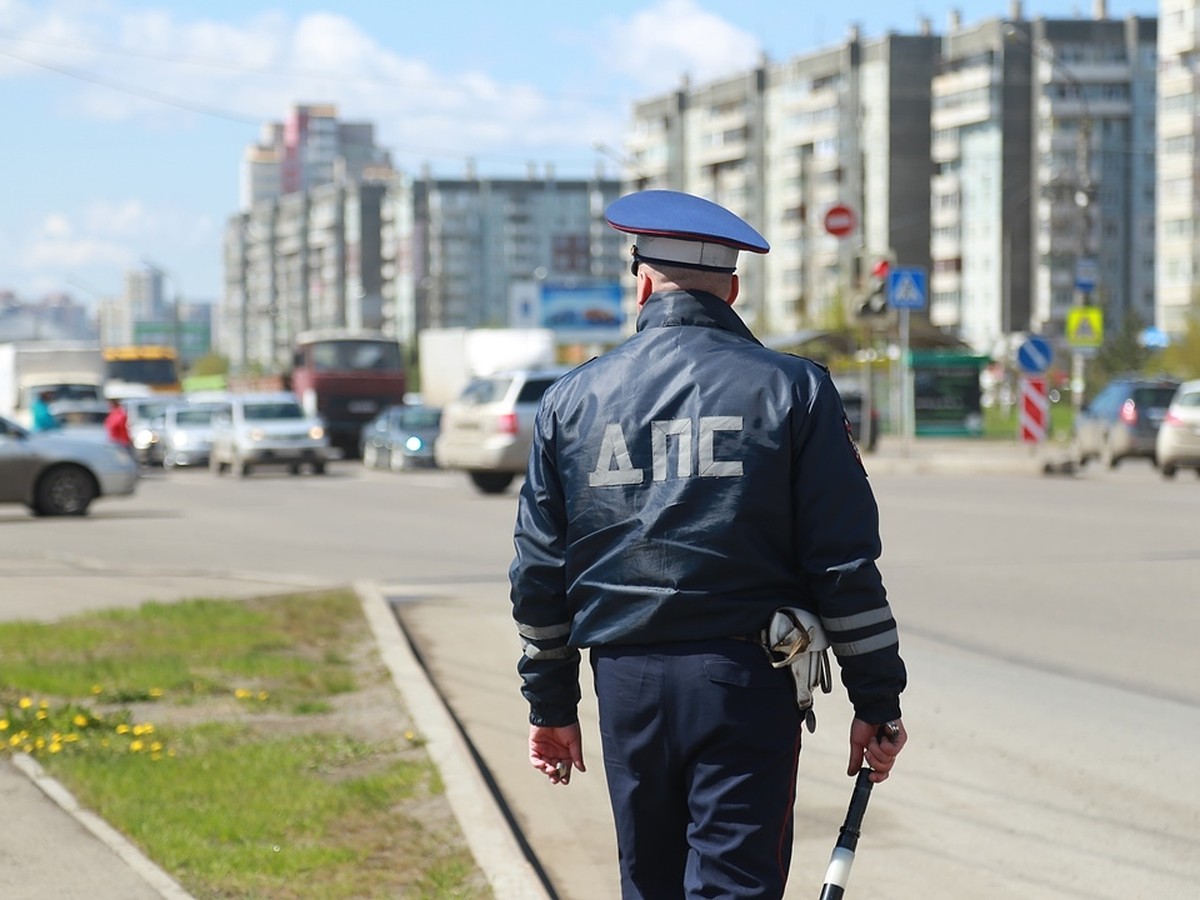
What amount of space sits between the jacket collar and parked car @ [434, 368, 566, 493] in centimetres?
2396

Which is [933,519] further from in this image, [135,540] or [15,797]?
[15,797]

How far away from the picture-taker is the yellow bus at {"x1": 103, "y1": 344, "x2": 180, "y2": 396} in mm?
73625

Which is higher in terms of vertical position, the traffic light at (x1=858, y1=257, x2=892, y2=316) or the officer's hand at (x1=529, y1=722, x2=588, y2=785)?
the traffic light at (x1=858, y1=257, x2=892, y2=316)

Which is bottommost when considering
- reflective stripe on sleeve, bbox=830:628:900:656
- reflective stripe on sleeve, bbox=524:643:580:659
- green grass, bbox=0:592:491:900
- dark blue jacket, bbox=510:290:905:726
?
green grass, bbox=0:592:491:900

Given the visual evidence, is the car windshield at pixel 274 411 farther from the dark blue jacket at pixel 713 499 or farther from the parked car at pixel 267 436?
the dark blue jacket at pixel 713 499

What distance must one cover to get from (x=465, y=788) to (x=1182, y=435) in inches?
1016

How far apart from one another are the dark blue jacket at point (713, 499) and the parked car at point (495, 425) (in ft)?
78.8

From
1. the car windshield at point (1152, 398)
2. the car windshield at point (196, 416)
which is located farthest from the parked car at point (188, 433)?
the car windshield at point (1152, 398)

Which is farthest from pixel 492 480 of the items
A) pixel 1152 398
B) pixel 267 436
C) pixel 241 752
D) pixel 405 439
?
pixel 241 752

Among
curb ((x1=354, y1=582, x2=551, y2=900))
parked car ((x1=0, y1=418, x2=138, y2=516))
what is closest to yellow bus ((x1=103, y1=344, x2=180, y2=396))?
parked car ((x1=0, y1=418, x2=138, y2=516))

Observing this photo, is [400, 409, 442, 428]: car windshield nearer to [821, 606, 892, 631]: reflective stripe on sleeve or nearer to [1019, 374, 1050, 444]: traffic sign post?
[1019, 374, 1050, 444]: traffic sign post

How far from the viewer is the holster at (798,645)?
3.61m

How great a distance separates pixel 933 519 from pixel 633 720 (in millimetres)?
18532

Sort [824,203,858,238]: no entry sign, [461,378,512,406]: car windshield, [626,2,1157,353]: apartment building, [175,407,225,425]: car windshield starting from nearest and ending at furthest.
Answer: [461,378,512,406]: car windshield < [824,203,858,238]: no entry sign < [175,407,225,425]: car windshield < [626,2,1157,353]: apartment building
